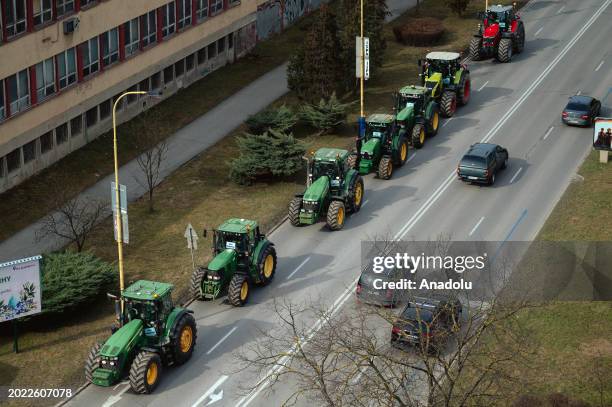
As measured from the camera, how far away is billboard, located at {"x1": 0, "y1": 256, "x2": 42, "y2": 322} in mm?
40562

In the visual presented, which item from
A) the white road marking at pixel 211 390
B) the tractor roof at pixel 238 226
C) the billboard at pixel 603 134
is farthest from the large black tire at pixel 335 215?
the billboard at pixel 603 134

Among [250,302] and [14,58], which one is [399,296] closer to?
[250,302]

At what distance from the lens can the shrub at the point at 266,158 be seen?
181 ft

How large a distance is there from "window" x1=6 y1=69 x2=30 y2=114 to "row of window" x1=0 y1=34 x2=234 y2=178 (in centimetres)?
202

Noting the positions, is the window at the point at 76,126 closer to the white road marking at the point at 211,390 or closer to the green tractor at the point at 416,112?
the green tractor at the point at 416,112

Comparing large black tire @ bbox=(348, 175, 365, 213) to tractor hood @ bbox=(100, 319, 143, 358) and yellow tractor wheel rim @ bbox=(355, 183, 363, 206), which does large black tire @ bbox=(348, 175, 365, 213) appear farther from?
tractor hood @ bbox=(100, 319, 143, 358)

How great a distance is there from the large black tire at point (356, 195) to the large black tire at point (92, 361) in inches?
639

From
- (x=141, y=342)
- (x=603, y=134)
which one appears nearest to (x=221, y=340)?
(x=141, y=342)

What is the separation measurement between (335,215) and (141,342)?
545 inches

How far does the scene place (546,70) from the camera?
71500mm

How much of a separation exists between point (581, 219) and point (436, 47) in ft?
89.2

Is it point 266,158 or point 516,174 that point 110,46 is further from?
point 516,174

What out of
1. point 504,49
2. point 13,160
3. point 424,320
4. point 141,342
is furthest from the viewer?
point 504,49

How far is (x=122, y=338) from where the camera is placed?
37.8 meters
